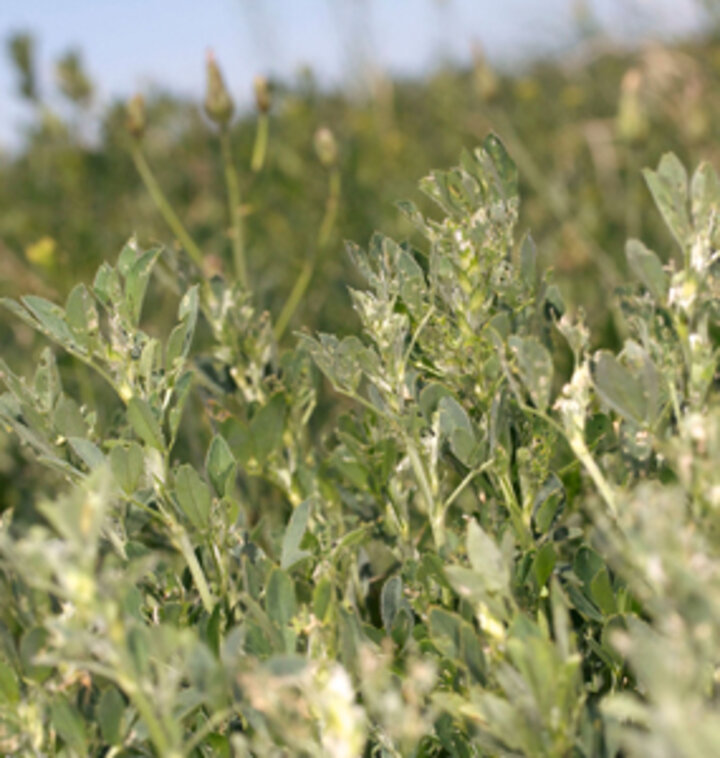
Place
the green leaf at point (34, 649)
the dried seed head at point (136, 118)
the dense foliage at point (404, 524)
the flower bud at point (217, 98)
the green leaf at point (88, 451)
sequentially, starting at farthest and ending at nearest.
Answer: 1. the dried seed head at point (136, 118)
2. the flower bud at point (217, 98)
3. the green leaf at point (88, 451)
4. the green leaf at point (34, 649)
5. the dense foliage at point (404, 524)

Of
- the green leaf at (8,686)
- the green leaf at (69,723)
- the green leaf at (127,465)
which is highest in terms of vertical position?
the green leaf at (127,465)

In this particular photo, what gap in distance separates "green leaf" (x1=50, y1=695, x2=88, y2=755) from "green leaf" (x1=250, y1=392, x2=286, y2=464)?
0.31 metres

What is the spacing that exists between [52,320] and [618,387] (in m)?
0.46

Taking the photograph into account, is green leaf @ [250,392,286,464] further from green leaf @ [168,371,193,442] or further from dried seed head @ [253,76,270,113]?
dried seed head @ [253,76,270,113]

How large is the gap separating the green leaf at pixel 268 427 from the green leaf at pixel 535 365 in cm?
25

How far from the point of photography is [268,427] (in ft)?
2.71

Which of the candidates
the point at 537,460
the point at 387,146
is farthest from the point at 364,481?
the point at 387,146

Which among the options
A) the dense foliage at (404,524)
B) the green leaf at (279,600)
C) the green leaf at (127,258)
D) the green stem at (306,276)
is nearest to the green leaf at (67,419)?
the dense foliage at (404,524)

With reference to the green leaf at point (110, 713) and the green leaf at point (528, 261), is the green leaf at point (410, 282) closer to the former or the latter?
the green leaf at point (528, 261)

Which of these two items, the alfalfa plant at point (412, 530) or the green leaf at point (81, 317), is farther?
the green leaf at point (81, 317)

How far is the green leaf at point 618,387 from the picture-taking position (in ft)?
2.07

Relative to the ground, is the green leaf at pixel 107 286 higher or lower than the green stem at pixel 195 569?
higher

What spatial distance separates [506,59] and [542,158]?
117 inches

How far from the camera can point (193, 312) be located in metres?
0.73
